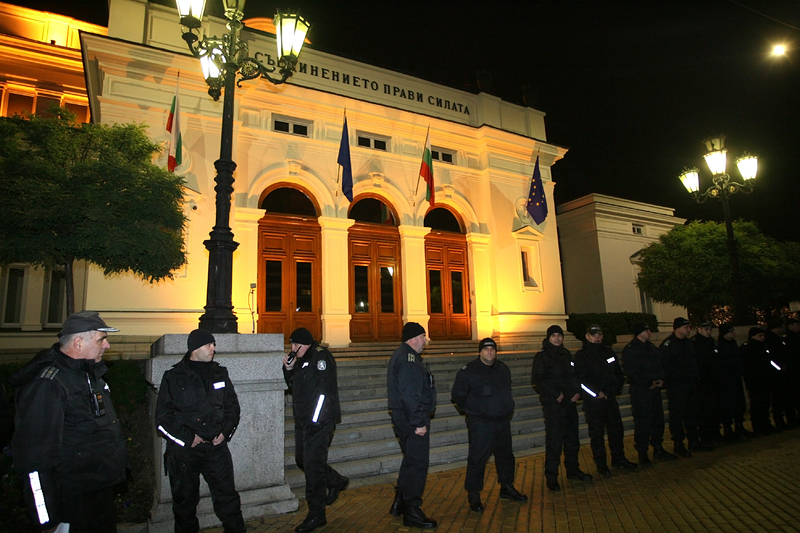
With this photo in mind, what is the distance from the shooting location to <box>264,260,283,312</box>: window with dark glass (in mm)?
13820

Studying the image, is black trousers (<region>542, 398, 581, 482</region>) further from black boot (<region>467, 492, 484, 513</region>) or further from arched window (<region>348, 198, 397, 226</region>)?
arched window (<region>348, 198, 397, 226</region>)

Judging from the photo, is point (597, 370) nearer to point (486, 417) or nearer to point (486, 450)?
point (486, 417)

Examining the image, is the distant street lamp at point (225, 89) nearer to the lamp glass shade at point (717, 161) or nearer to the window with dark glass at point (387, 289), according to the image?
the window with dark glass at point (387, 289)

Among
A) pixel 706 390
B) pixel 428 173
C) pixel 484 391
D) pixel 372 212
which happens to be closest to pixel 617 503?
pixel 484 391

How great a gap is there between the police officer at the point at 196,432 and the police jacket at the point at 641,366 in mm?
5983

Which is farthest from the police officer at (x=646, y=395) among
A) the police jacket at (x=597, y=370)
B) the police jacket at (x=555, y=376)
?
the police jacket at (x=555, y=376)

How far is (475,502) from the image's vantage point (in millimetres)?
5621

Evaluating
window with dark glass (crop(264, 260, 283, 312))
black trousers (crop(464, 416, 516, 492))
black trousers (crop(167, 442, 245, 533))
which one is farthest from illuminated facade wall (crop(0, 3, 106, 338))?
black trousers (crop(464, 416, 516, 492))

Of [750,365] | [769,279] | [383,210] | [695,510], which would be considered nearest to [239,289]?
[383,210]

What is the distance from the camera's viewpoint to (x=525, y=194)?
18438mm

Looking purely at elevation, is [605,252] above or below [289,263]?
above

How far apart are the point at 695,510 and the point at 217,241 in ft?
21.4

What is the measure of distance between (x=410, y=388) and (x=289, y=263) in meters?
9.62

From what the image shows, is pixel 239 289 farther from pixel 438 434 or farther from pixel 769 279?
pixel 769 279
